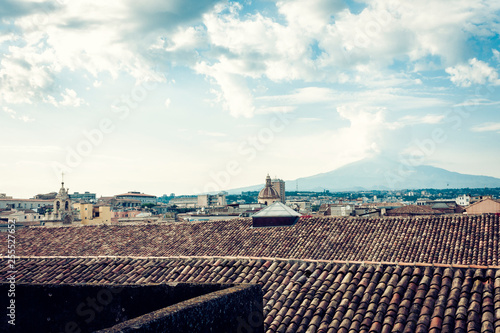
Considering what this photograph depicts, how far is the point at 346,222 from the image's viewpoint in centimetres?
1680

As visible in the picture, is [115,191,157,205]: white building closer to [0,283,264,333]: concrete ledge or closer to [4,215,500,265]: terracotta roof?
[4,215,500,265]: terracotta roof

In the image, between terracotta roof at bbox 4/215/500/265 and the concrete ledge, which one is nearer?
the concrete ledge

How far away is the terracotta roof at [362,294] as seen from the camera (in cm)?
708

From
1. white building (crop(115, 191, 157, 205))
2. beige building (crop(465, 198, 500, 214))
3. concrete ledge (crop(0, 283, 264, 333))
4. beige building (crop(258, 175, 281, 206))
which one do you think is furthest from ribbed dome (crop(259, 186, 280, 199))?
white building (crop(115, 191, 157, 205))

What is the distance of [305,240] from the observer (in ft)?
51.1

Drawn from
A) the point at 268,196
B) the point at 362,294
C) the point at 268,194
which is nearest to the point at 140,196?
the point at 268,194

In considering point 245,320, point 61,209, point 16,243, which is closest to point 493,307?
point 245,320

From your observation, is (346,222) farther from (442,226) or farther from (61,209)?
(61,209)

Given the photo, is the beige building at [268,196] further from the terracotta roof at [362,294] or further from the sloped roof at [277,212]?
the terracotta roof at [362,294]

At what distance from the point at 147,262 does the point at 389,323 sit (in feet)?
24.7

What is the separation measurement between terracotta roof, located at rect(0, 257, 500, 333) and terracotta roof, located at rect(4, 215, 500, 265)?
3.83 metres

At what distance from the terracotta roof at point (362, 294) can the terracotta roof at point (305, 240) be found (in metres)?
3.83

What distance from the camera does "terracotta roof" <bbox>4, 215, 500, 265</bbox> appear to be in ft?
44.2

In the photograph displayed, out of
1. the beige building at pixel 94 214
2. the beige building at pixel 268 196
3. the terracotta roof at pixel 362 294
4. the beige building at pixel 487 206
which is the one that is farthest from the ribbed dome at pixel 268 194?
the terracotta roof at pixel 362 294
